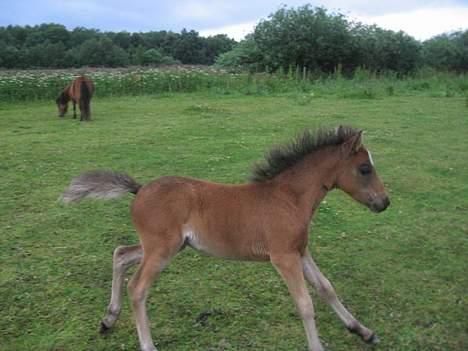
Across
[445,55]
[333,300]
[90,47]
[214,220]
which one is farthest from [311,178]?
[445,55]

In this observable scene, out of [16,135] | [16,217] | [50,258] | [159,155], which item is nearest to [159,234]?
[50,258]

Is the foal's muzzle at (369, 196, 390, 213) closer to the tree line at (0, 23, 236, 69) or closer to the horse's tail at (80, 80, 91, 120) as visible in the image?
the horse's tail at (80, 80, 91, 120)

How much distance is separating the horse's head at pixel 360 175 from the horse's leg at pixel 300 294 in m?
0.71

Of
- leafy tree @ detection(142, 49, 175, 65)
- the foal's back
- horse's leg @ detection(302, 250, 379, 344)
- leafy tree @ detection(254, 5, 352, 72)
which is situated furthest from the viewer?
leafy tree @ detection(142, 49, 175, 65)

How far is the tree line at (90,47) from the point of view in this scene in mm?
31719

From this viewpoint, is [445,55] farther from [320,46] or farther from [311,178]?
[311,178]

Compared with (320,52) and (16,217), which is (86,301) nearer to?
(16,217)

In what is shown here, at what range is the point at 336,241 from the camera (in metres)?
5.35

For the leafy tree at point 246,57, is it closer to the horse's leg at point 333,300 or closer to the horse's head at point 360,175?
the horse's head at point 360,175

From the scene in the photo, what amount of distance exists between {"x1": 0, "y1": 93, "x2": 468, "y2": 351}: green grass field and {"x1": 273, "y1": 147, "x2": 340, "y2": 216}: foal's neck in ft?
3.11

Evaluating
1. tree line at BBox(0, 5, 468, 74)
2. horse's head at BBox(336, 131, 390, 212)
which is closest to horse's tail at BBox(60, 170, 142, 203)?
horse's head at BBox(336, 131, 390, 212)

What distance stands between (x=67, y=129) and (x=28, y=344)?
359 inches

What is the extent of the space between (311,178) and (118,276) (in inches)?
60.7

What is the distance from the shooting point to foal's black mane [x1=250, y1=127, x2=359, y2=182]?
3.75 meters
